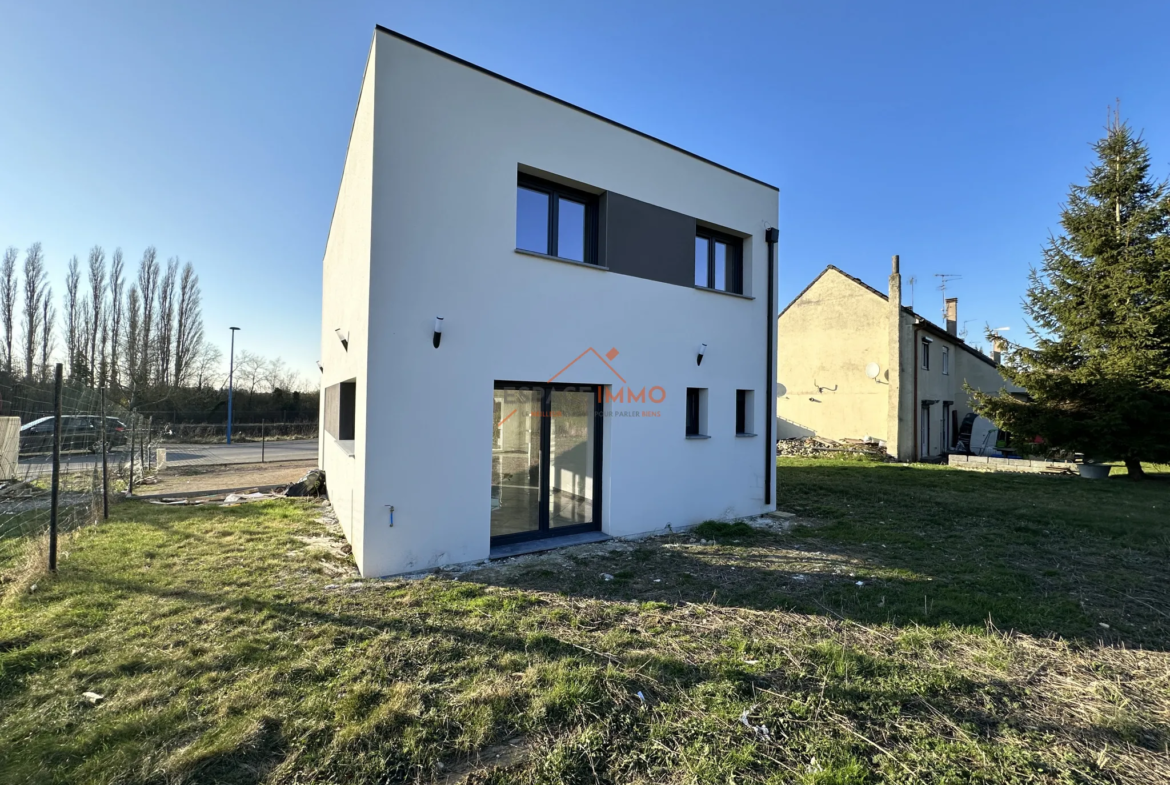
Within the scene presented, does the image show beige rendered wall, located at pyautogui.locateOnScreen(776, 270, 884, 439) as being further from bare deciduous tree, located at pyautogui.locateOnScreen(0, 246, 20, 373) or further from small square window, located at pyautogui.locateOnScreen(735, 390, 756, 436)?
bare deciduous tree, located at pyautogui.locateOnScreen(0, 246, 20, 373)

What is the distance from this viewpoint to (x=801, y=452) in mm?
18594

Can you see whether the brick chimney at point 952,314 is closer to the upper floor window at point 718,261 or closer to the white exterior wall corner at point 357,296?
the upper floor window at point 718,261

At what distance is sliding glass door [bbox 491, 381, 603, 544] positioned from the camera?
6.02 metres

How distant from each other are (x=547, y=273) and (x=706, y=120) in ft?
17.8

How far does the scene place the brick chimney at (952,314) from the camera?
23083 mm

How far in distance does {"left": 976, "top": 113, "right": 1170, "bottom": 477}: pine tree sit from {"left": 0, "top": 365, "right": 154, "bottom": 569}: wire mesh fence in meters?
21.0

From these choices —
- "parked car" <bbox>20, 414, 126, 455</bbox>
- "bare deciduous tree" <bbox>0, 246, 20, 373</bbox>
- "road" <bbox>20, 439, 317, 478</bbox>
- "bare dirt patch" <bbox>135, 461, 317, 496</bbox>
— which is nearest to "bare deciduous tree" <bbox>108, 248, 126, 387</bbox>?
"bare deciduous tree" <bbox>0, 246, 20, 373</bbox>

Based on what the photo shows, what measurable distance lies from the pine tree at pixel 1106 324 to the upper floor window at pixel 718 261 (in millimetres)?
12237

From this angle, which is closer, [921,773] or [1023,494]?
[921,773]

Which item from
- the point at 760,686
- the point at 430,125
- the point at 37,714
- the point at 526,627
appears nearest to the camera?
the point at 37,714

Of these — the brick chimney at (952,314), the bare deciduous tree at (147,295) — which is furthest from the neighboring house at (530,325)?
the bare deciduous tree at (147,295)

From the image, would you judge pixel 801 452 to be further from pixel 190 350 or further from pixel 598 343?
pixel 190 350

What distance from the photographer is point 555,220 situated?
6.50 metres

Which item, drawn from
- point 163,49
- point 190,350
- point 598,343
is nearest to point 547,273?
point 598,343
